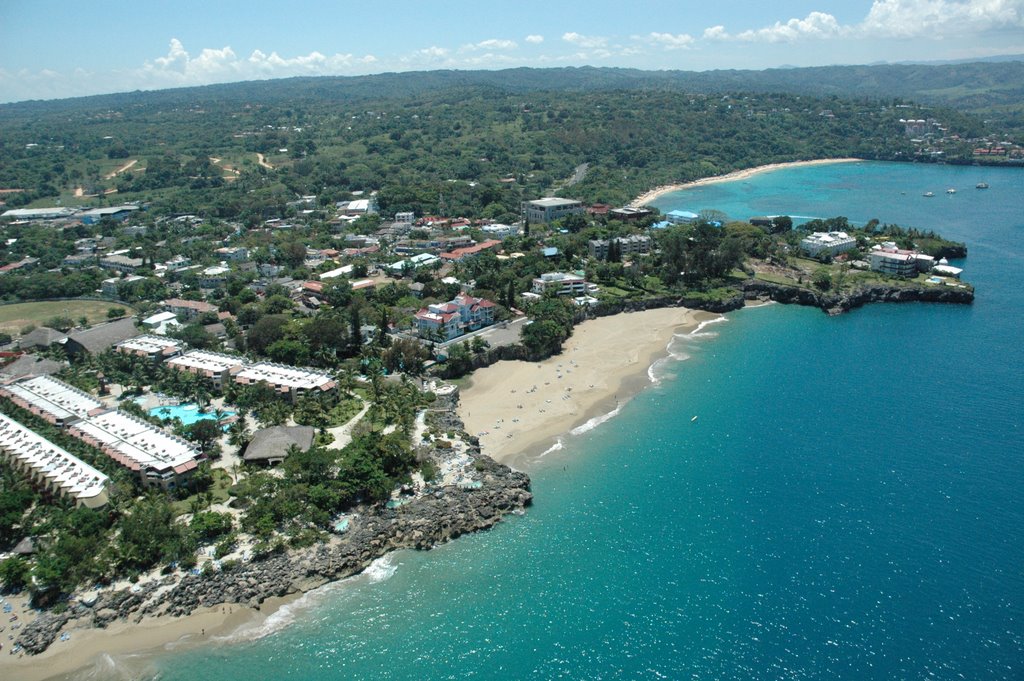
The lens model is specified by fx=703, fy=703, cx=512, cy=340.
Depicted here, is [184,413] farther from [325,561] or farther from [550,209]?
[550,209]

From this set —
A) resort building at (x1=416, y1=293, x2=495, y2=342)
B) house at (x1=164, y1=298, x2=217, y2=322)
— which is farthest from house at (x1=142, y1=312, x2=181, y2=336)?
resort building at (x1=416, y1=293, x2=495, y2=342)

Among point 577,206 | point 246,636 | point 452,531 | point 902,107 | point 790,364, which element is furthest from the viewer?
point 902,107

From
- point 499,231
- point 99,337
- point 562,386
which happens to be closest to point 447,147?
point 499,231

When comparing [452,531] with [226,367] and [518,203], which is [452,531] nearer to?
[226,367]

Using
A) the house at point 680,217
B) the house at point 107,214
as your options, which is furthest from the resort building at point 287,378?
the house at point 107,214

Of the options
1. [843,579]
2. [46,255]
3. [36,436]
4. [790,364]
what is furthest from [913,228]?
[46,255]

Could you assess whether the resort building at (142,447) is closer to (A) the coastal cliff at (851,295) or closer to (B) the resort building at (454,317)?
(B) the resort building at (454,317)

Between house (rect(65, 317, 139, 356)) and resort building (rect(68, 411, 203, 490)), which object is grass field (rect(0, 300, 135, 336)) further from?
resort building (rect(68, 411, 203, 490))
